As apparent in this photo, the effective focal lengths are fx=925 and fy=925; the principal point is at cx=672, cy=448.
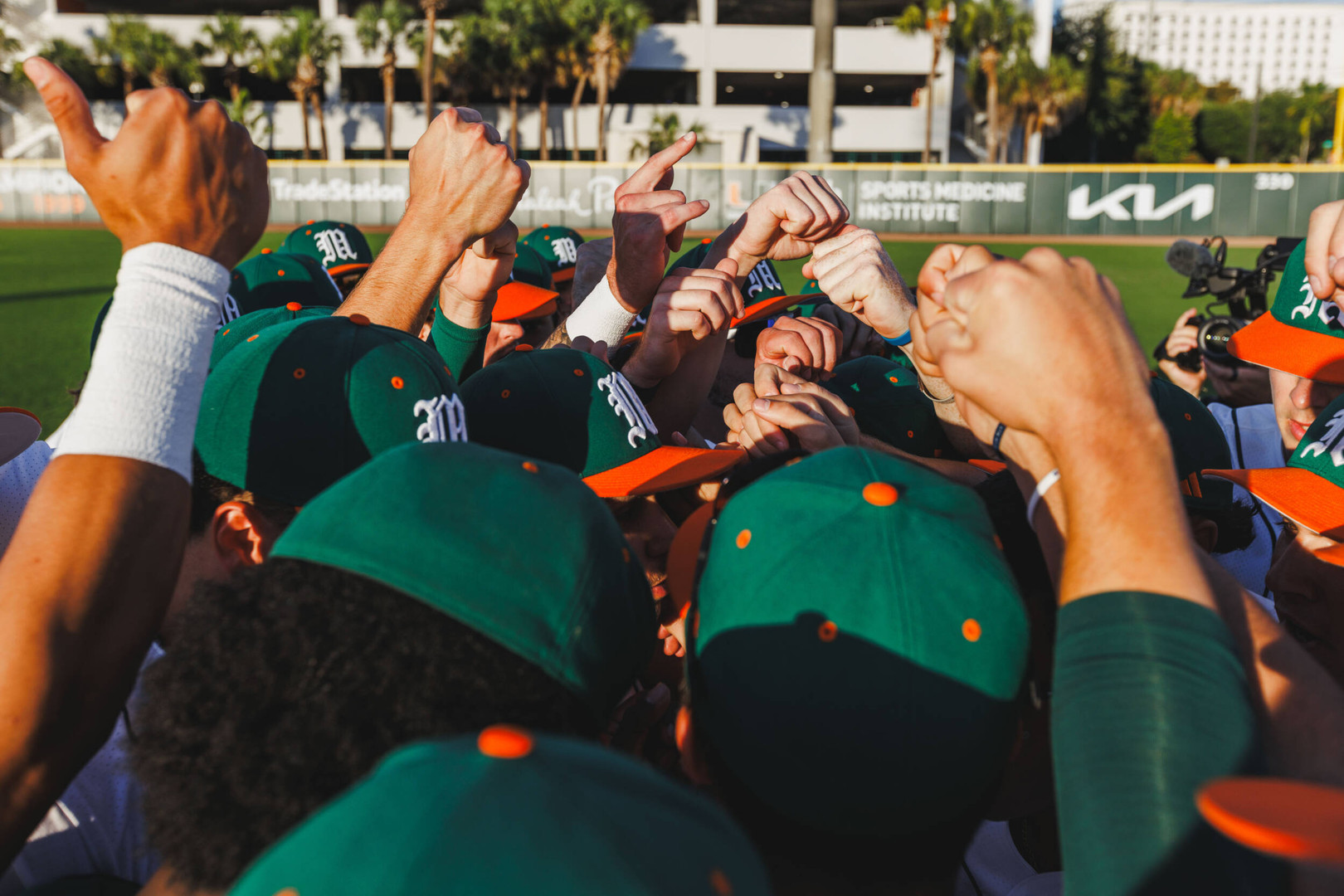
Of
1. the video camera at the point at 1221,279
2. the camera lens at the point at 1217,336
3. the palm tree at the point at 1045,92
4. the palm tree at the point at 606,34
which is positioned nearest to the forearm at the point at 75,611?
the camera lens at the point at 1217,336

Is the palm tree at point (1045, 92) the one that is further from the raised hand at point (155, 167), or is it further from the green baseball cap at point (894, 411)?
the raised hand at point (155, 167)

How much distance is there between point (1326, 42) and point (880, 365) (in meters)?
152

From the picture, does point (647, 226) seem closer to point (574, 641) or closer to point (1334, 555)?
point (574, 641)

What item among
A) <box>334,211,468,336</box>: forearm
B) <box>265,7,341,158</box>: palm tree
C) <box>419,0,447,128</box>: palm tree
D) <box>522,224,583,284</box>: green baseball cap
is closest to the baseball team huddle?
<box>334,211,468,336</box>: forearm

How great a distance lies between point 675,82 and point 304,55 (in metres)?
17.3

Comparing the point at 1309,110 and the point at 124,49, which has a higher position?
the point at 1309,110

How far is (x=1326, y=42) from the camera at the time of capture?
4685 inches

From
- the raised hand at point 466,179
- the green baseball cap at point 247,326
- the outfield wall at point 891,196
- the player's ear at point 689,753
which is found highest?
the outfield wall at point 891,196

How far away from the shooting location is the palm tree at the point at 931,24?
41188 millimetres

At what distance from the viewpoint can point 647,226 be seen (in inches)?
91.0

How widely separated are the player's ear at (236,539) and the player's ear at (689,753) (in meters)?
0.71

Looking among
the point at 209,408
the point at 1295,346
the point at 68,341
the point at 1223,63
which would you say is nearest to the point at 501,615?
the point at 209,408

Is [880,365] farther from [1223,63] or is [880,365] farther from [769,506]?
[1223,63]

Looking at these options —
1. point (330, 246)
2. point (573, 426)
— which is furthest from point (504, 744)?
point (330, 246)
